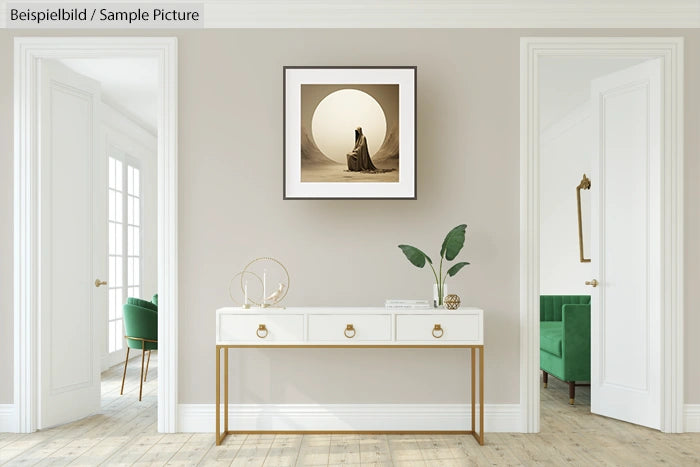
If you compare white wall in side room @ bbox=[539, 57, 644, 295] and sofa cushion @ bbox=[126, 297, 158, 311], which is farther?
white wall in side room @ bbox=[539, 57, 644, 295]

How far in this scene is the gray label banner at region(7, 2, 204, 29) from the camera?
392 cm

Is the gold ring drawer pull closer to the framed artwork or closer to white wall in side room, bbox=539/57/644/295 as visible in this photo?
the framed artwork

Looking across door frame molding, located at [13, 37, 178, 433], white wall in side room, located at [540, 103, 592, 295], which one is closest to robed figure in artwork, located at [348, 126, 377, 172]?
door frame molding, located at [13, 37, 178, 433]

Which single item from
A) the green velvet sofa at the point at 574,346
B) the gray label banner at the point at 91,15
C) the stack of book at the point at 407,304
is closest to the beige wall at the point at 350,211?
the gray label banner at the point at 91,15

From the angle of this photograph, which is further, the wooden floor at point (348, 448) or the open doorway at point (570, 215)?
the open doorway at point (570, 215)

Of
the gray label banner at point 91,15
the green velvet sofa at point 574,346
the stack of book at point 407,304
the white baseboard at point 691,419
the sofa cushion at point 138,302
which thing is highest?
the gray label banner at point 91,15

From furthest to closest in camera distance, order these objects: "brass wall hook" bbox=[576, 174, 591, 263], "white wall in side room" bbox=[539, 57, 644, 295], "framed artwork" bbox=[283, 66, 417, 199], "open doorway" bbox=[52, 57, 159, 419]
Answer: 1. "white wall in side room" bbox=[539, 57, 644, 295]
2. "brass wall hook" bbox=[576, 174, 591, 263]
3. "open doorway" bbox=[52, 57, 159, 419]
4. "framed artwork" bbox=[283, 66, 417, 199]

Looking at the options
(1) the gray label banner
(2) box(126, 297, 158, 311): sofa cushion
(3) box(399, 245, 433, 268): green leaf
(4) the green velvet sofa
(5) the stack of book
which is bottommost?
(4) the green velvet sofa

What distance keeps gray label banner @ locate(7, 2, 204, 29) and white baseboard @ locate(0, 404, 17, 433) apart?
2279 millimetres

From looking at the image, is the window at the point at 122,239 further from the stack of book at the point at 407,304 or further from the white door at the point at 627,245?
the white door at the point at 627,245

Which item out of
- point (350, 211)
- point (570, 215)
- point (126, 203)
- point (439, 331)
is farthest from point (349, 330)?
point (570, 215)

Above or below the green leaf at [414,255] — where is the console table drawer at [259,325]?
below

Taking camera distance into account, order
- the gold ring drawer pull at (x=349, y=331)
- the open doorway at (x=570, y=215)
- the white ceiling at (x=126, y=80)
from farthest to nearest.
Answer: the white ceiling at (x=126, y=80), the open doorway at (x=570, y=215), the gold ring drawer pull at (x=349, y=331)

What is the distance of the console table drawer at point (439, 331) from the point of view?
3.55 m
